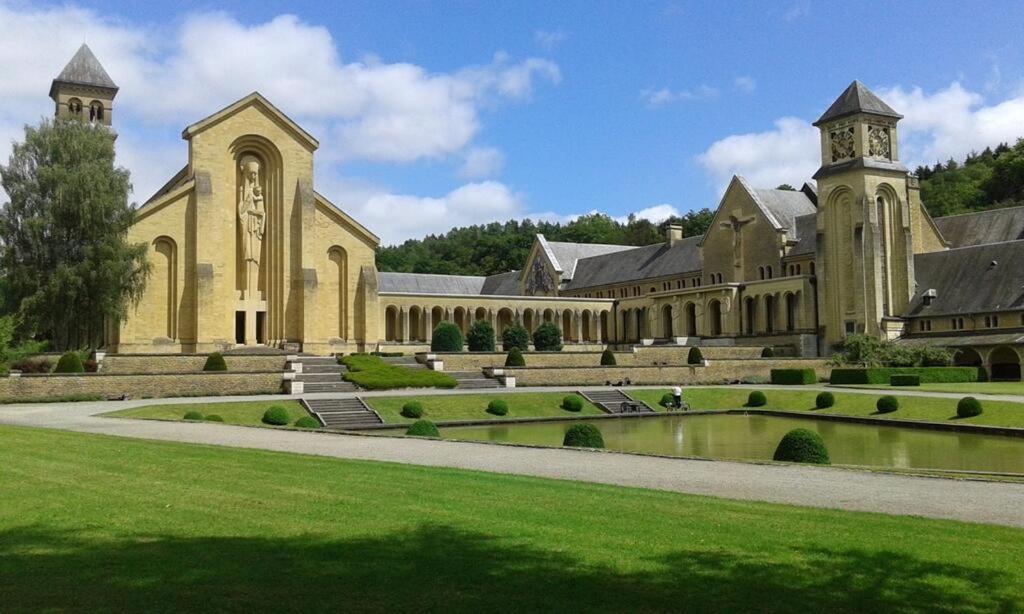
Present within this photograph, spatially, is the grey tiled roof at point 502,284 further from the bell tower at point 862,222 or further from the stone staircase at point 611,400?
the stone staircase at point 611,400

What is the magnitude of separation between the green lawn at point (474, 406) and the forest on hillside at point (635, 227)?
5854 centimetres

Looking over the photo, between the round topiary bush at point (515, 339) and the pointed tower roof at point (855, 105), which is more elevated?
the pointed tower roof at point (855, 105)

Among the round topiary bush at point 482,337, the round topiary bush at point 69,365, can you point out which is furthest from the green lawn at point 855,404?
the round topiary bush at point 69,365

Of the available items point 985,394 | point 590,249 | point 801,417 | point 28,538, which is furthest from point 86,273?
point 590,249

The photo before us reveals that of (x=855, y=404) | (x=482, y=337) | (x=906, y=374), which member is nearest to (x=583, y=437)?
(x=855, y=404)

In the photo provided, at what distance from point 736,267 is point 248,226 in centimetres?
3891

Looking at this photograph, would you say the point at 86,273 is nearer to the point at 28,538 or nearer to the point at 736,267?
the point at 28,538

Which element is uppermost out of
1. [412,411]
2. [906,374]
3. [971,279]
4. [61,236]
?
[61,236]

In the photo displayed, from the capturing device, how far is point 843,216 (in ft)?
197

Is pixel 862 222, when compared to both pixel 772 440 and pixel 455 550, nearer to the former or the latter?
pixel 772 440

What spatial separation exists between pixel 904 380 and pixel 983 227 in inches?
1051

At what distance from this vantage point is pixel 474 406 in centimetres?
3434

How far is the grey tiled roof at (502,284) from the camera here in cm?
9494

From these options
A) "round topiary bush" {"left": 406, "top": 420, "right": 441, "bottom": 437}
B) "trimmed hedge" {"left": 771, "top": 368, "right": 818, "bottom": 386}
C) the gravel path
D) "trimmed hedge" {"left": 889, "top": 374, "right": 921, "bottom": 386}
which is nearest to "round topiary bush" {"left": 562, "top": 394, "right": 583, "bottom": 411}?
"round topiary bush" {"left": 406, "top": 420, "right": 441, "bottom": 437}
